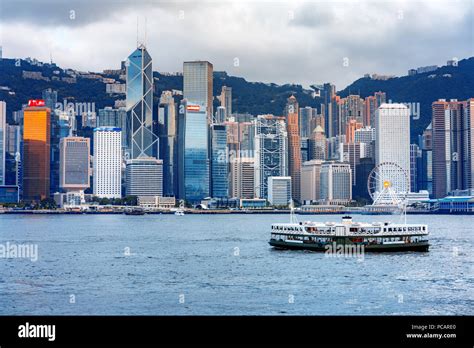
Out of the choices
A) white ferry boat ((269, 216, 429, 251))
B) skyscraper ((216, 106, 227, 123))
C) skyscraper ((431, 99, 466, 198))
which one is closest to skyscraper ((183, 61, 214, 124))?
skyscraper ((216, 106, 227, 123))

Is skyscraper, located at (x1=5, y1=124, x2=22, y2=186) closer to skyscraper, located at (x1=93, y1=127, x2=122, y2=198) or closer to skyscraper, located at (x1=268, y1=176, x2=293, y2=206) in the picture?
skyscraper, located at (x1=93, y1=127, x2=122, y2=198)

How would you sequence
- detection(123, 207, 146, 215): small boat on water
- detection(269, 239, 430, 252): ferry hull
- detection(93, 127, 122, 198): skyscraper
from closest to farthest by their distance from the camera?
1. detection(269, 239, 430, 252): ferry hull
2. detection(123, 207, 146, 215): small boat on water
3. detection(93, 127, 122, 198): skyscraper

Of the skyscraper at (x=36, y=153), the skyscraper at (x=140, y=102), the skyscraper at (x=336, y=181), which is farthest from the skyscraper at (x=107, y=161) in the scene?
the skyscraper at (x=336, y=181)

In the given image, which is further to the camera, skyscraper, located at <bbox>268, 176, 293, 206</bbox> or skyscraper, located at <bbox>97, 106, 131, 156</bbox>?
skyscraper, located at <bbox>97, 106, 131, 156</bbox>

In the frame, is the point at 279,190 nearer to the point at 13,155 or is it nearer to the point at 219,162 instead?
the point at 219,162

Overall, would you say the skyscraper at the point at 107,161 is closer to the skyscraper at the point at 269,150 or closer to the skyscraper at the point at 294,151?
the skyscraper at the point at 269,150

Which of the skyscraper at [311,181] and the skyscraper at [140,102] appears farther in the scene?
the skyscraper at [140,102]

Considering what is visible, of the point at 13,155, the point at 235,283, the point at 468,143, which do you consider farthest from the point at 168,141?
the point at 235,283

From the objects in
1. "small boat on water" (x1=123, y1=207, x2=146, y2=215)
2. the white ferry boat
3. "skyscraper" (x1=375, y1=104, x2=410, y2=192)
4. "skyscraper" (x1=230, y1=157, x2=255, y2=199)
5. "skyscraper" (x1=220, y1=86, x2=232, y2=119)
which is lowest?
"small boat on water" (x1=123, y1=207, x2=146, y2=215)
